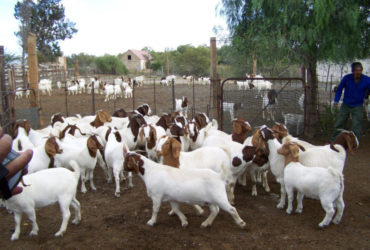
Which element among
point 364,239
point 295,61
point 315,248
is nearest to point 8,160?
point 315,248

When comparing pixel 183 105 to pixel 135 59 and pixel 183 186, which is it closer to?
pixel 183 186

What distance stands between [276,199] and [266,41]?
4.63 metres

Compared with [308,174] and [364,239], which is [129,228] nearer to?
[308,174]

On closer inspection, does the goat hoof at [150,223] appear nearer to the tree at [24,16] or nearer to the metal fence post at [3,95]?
the metal fence post at [3,95]

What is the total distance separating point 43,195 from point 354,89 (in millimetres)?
6453

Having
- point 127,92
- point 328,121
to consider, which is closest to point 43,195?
point 328,121

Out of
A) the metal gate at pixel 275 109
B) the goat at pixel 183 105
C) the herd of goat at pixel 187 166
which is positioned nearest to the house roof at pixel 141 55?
the goat at pixel 183 105

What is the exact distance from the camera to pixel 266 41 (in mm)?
8906

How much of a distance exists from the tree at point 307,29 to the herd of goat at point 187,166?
3061mm

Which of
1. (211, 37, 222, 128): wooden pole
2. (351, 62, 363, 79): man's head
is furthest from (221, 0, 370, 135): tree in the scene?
(351, 62, 363, 79): man's head

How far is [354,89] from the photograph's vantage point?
298 inches

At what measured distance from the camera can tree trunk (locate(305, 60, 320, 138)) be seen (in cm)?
958

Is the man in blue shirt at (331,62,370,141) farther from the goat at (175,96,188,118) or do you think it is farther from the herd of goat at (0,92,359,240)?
the goat at (175,96,188,118)

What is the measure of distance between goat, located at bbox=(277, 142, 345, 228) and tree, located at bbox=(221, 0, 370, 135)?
417cm
